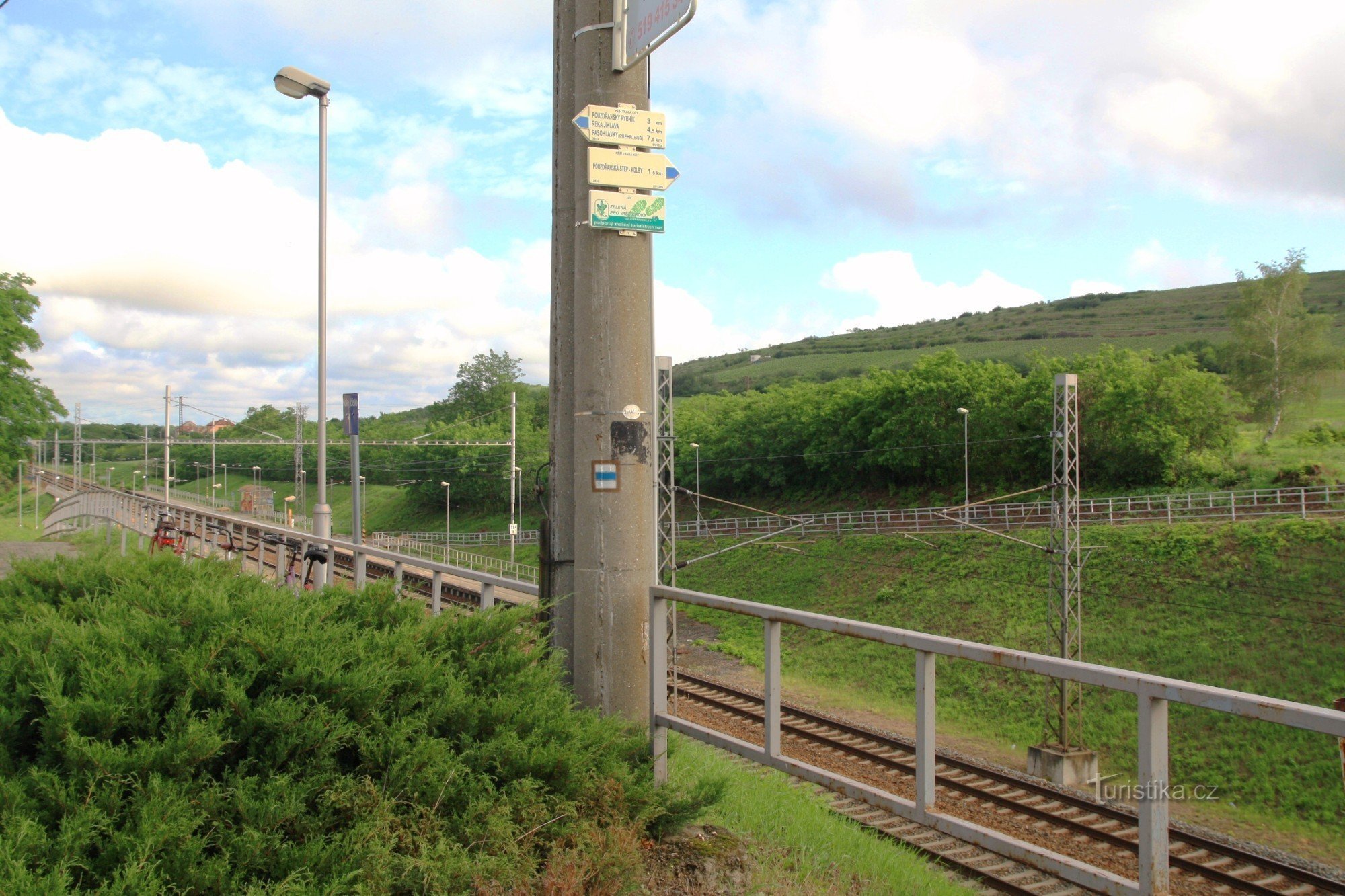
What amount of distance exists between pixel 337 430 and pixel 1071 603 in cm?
8071

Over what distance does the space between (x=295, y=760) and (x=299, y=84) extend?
15.4 metres

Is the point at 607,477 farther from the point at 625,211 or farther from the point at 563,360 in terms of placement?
the point at 625,211

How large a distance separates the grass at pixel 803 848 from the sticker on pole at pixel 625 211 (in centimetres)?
274

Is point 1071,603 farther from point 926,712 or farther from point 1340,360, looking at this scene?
point 1340,360

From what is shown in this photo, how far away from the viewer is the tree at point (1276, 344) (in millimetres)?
56688

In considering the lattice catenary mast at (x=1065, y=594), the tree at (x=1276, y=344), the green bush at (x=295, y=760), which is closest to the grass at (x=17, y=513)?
the lattice catenary mast at (x=1065, y=594)

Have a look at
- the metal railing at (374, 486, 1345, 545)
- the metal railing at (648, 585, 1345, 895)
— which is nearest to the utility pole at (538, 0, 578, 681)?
the metal railing at (648, 585, 1345, 895)

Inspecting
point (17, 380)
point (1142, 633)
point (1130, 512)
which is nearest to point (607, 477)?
point (1142, 633)

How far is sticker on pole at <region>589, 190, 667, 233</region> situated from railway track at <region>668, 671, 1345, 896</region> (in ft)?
14.9

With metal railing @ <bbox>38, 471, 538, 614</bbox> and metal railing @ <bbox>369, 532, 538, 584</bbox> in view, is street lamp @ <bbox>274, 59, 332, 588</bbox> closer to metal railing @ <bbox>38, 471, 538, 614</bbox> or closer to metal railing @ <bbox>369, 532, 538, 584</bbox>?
metal railing @ <bbox>38, 471, 538, 614</bbox>

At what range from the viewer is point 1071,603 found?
30.1 metres

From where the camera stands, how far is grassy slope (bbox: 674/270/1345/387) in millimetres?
130375

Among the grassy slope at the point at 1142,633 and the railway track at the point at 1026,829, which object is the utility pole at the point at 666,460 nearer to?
the railway track at the point at 1026,829

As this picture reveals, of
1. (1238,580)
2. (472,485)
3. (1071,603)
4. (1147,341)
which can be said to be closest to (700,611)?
(1071,603)
